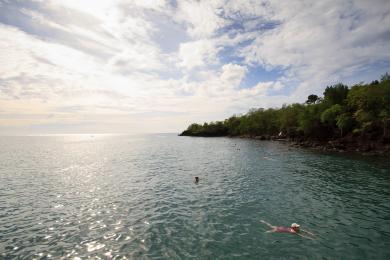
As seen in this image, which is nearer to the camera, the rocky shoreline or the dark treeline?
the rocky shoreline

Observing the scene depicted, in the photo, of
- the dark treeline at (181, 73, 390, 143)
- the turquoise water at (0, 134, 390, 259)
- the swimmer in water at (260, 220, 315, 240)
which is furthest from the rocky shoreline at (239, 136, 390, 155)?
the swimmer in water at (260, 220, 315, 240)

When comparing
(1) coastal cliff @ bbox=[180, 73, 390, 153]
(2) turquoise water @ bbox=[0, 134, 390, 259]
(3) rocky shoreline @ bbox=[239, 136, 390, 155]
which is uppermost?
(1) coastal cliff @ bbox=[180, 73, 390, 153]

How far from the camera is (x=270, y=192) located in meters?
32.6

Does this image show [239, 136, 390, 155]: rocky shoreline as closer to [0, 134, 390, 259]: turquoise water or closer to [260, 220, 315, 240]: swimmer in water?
[0, 134, 390, 259]: turquoise water

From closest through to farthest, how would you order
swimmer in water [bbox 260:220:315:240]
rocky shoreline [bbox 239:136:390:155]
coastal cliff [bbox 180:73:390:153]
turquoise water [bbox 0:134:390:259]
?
turquoise water [bbox 0:134:390:259] < swimmer in water [bbox 260:220:315:240] < rocky shoreline [bbox 239:136:390:155] < coastal cliff [bbox 180:73:390:153]

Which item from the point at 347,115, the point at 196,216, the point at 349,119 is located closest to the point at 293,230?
the point at 196,216

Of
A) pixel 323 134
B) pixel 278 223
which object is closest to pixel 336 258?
pixel 278 223

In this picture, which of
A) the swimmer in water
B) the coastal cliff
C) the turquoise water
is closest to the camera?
the turquoise water

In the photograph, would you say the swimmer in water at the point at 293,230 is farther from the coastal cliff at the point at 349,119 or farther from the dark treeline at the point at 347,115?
the dark treeline at the point at 347,115

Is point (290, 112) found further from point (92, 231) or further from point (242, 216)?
point (92, 231)

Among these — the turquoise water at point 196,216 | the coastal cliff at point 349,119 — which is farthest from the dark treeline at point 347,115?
the turquoise water at point 196,216

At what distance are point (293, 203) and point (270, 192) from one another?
16.1 ft

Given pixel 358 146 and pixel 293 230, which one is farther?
pixel 358 146

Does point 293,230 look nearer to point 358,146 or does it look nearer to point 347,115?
point 358,146
